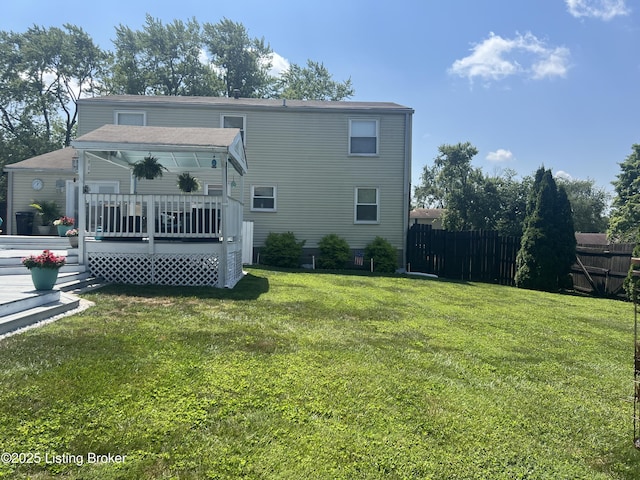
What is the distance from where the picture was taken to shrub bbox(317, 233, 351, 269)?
13.6 m

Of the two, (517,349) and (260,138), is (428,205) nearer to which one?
(260,138)

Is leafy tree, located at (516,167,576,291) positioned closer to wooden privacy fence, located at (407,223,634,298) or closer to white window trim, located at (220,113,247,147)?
wooden privacy fence, located at (407,223,634,298)

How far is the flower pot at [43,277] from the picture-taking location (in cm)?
551

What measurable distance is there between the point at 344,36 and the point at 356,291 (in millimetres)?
11205

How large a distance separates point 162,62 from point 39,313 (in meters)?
28.6

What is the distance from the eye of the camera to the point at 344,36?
49.9 ft

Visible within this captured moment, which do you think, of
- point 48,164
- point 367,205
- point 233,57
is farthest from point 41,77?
point 367,205

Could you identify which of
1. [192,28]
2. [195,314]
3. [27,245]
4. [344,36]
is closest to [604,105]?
[344,36]

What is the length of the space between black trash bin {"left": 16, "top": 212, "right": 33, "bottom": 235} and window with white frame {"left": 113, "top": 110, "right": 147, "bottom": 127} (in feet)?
16.0

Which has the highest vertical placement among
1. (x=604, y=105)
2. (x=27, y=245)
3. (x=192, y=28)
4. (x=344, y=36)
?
(x=192, y=28)

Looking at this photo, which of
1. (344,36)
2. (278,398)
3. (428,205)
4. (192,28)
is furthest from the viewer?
(428,205)

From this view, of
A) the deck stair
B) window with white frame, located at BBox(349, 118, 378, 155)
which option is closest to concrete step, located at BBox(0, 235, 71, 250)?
the deck stair

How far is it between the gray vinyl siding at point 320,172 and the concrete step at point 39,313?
8628mm

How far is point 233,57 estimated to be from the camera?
30.1 meters
